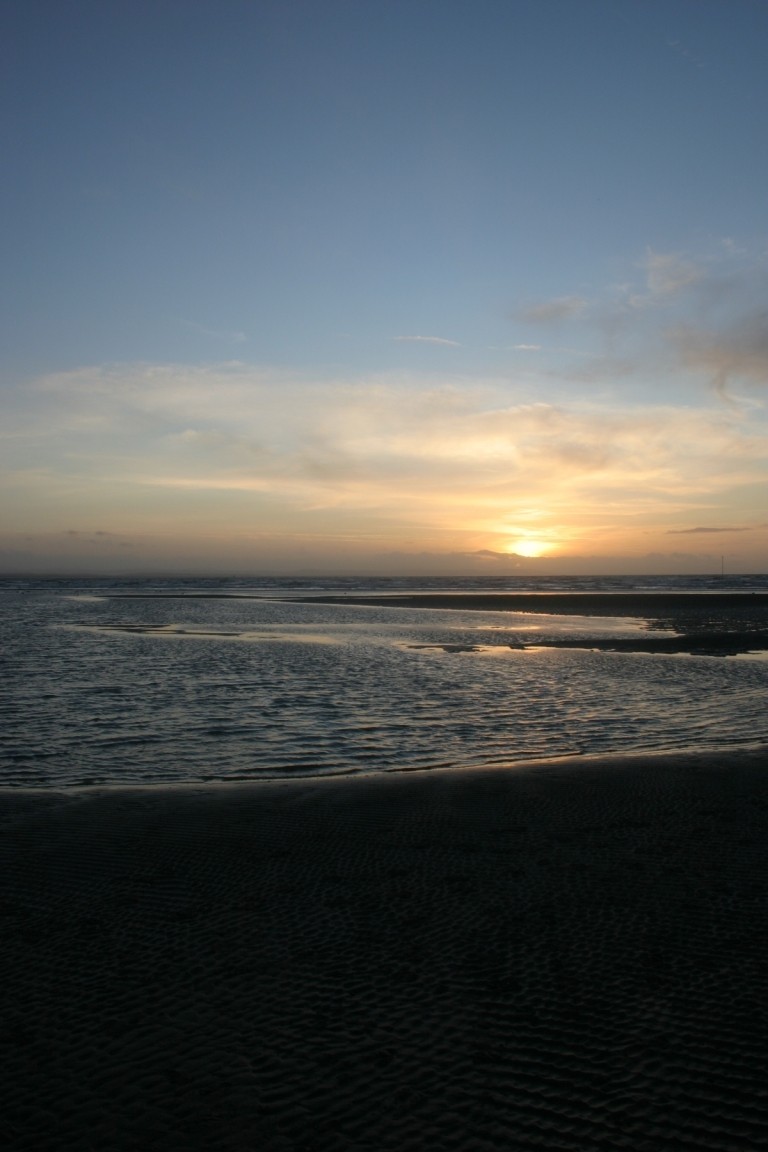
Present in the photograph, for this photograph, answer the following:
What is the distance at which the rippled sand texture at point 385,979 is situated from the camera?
5188mm

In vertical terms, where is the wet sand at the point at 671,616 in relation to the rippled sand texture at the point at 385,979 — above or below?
above

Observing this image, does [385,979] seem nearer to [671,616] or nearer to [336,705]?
[336,705]

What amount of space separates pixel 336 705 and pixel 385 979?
47.1 feet

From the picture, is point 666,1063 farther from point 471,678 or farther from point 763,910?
point 471,678

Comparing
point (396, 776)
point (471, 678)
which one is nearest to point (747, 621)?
point (471, 678)

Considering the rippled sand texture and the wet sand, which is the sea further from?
the rippled sand texture

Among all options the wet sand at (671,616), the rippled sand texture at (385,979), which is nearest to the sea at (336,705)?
the wet sand at (671,616)

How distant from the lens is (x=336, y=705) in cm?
2120

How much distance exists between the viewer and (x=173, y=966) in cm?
717

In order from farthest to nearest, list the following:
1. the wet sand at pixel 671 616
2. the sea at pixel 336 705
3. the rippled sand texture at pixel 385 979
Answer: the wet sand at pixel 671 616 < the sea at pixel 336 705 < the rippled sand texture at pixel 385 979

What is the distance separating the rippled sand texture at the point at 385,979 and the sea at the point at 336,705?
399 centimetres

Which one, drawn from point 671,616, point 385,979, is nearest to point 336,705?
point 385,979

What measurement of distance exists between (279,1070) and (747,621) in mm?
51389

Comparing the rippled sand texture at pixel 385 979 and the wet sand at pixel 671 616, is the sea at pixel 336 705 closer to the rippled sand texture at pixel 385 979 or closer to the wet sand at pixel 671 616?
the wet sand at pixel 671 616
